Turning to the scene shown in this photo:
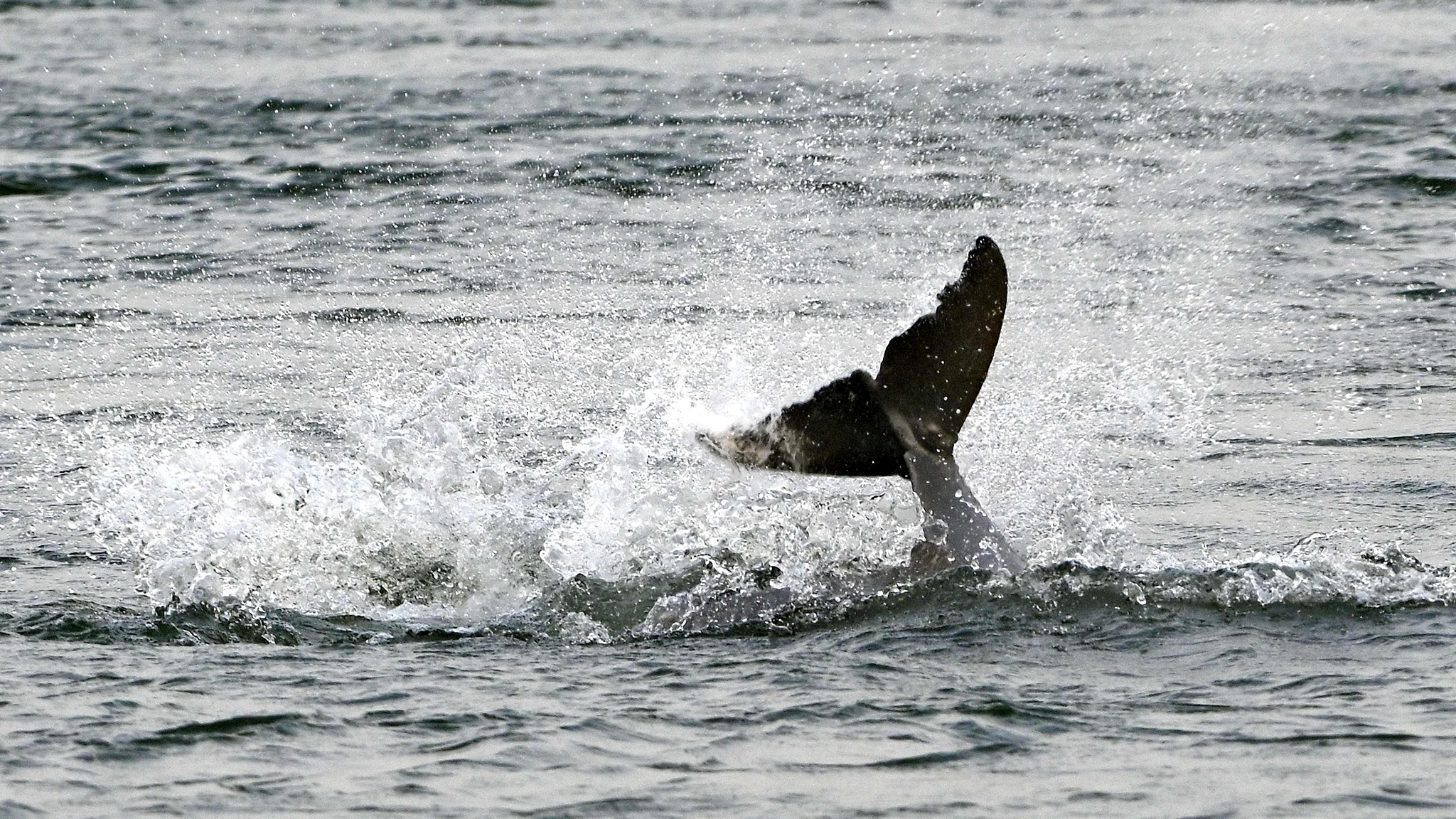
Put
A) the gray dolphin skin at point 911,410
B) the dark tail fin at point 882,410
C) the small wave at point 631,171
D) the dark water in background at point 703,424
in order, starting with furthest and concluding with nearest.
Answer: the small wave at point 631,171
the dark tail fin at point 882,410
the gray dolphin skin at point 911,410
the dark water in background at point 703,424

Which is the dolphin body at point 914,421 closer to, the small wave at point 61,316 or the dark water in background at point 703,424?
the dark water in background at point 703,424

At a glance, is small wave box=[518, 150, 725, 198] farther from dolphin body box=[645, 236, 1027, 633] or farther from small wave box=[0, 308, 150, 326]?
dolphin body box=[645, 236, 1027, 633]

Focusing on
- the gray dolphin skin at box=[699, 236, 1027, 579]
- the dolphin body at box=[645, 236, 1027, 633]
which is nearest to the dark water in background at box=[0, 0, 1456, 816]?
the dolphin body at box=[645, 236, 1027, 633]

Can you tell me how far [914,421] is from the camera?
8547mm

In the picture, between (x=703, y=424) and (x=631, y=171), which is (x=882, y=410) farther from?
(x=631, y=171)

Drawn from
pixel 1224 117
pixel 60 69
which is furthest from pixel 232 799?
pixel 60 69

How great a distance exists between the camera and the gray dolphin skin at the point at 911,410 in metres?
8.38

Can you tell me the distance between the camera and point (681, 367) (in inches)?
508

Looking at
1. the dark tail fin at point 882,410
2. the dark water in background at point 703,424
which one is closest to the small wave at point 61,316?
the dark water in background at point 703,424

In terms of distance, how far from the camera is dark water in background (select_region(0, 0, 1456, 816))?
6.66 m

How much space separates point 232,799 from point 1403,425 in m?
7.70

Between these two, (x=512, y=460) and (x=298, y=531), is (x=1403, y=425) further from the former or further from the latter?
(x=298, y=531)

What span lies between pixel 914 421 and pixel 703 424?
3.21 ft

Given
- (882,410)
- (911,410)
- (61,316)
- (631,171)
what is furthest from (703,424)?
(631,171)
